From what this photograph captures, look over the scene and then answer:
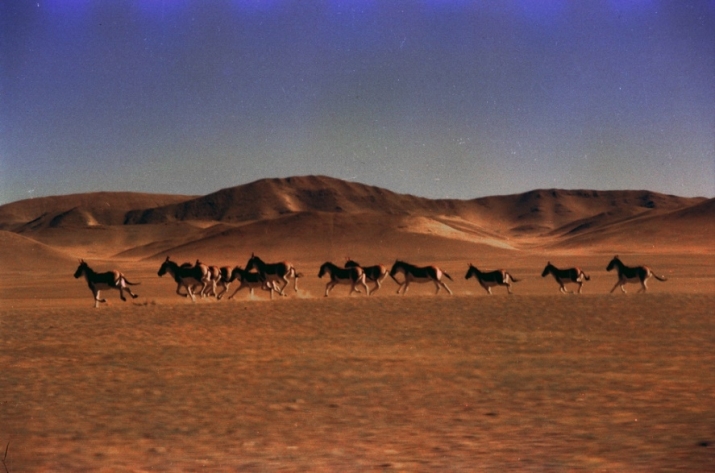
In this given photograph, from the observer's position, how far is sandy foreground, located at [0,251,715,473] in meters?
7.90

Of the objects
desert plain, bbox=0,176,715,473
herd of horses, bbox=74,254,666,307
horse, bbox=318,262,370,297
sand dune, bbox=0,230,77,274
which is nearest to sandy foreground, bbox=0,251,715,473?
desert plain, bbox=0,176,715,473

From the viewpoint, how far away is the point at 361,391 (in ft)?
37.6

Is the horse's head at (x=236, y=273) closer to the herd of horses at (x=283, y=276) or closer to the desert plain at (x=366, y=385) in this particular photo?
the herd of horses at (x=283, y=276)

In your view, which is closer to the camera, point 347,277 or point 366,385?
point 366,385

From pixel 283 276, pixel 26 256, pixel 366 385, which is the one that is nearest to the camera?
pixel 366 385

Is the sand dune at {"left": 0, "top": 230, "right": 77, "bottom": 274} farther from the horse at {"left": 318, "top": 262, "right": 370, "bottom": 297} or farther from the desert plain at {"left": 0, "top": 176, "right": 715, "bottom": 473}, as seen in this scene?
the desert plain at {"left": 0, "top": 176, "right": 715, "bottom": 473}

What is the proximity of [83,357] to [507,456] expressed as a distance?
962 centimetres

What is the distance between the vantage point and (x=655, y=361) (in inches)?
545

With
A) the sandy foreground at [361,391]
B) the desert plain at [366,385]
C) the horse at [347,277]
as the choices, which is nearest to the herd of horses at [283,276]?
the horse at [347,277]

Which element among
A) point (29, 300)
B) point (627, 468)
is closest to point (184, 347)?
point (627, 468)

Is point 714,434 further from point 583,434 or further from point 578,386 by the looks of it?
point 578,386

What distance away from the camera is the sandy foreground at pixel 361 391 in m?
7.90

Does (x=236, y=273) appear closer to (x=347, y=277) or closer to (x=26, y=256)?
(x=347, y=277)

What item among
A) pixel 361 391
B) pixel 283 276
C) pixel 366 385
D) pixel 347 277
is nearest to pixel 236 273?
pixel 283 276
